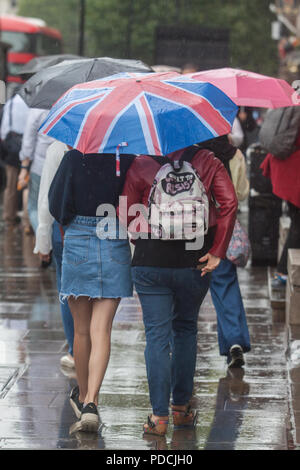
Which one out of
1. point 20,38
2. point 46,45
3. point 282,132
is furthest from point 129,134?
point 46,45

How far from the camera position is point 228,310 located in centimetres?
699

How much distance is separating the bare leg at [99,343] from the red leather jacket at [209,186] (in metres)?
0.54

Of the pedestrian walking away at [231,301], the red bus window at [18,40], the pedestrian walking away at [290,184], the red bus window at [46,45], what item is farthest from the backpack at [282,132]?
the red bus window at [46,45]

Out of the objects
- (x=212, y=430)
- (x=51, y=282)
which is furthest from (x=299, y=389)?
(x=51, y=282)

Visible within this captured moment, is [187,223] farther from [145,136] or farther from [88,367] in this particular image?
[88,367]

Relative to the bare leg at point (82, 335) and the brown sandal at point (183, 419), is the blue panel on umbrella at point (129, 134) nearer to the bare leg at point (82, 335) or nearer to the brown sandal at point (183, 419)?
the bare leg at point (82, 335)

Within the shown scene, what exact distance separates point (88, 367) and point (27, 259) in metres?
6.52

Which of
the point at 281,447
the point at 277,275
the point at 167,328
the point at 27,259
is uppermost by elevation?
the point at 167,328

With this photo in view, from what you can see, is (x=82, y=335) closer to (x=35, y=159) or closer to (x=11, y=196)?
(x=35, y=159)

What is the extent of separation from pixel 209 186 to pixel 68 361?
2146 mm

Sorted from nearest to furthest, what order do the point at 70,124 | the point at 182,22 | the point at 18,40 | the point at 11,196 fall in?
the point at 70,124 < the point at 11,196 < the point at 18,40 < the point at 182,22

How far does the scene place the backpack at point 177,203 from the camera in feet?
16.8

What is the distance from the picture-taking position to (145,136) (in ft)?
16.1

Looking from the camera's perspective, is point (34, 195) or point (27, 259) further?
point (27, 259)
